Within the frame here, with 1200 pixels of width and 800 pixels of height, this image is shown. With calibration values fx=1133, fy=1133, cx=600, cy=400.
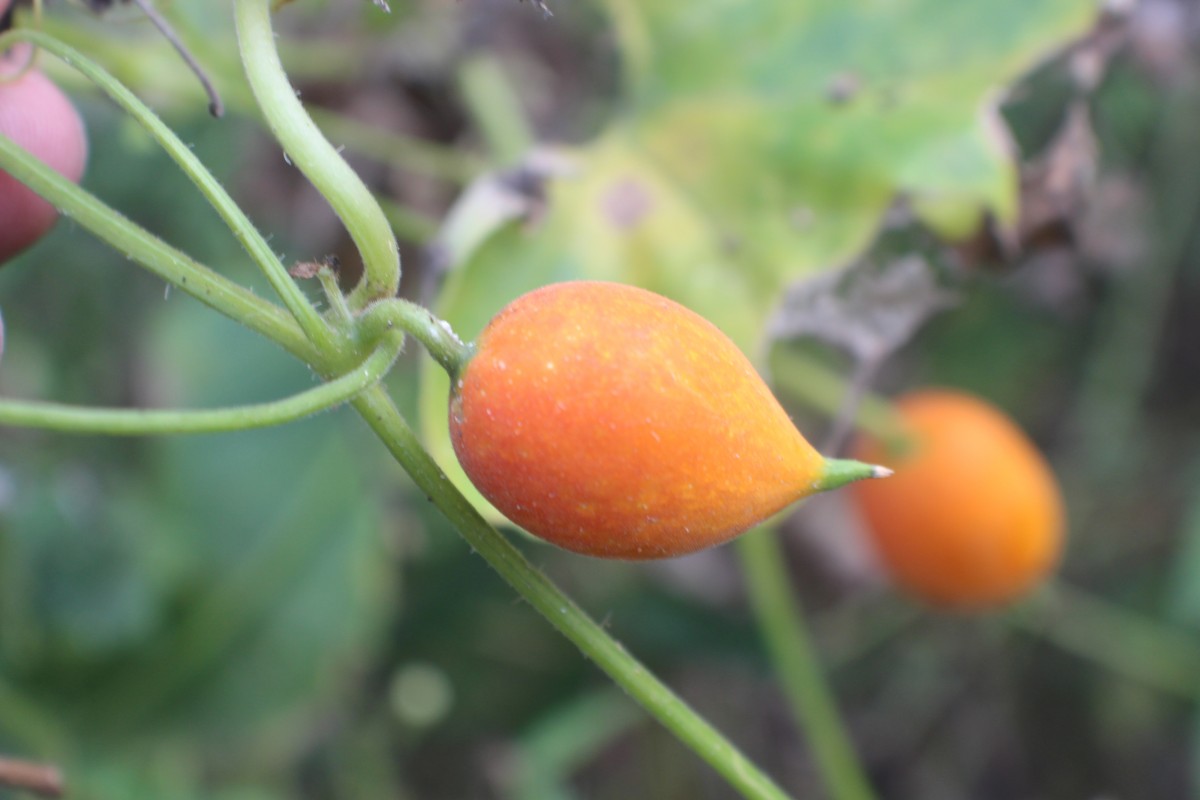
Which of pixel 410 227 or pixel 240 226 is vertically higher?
pixel 240 226

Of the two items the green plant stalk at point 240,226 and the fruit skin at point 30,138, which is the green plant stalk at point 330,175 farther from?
the fruit skin at point 30,138

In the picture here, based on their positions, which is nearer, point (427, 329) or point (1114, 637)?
point (427, 329)

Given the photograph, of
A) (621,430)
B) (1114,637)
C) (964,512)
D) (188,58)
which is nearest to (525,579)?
(621,430)

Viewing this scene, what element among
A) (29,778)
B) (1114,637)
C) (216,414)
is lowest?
(1114,637)

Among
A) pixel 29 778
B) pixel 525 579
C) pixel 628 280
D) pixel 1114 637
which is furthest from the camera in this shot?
pixel 1114 637

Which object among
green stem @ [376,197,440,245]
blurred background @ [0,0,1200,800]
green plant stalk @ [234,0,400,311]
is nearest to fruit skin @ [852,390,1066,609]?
blurred background @ [0,0,1200,800]

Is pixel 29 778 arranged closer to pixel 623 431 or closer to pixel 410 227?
pixel 623 431

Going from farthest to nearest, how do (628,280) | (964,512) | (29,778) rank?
(964,512) → (628,280) → (29,778)
